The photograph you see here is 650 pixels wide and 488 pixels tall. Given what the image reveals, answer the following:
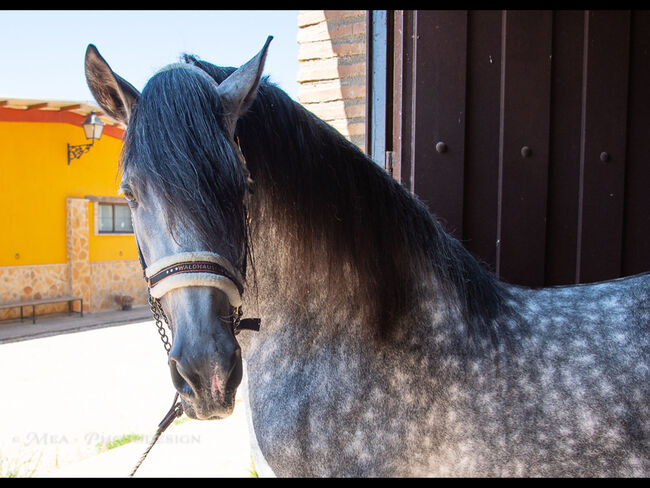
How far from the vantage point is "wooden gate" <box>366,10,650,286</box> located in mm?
2092

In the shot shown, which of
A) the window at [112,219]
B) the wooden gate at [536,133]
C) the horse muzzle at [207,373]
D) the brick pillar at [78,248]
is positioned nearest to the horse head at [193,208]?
the horse muzzle at [207,373]

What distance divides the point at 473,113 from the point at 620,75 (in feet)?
2.43

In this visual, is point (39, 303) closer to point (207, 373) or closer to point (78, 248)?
point (78, 248)

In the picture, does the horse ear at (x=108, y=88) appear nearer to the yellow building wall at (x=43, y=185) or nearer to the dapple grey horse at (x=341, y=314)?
the dapple grey horse at (x=341, y=314)

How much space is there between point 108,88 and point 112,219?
1133 cm

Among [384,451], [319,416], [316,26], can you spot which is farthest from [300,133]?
[316,26]

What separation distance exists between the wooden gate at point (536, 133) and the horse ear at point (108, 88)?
1.33 metres

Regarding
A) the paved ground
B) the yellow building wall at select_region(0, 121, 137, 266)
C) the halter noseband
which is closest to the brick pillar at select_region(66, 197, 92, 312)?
the yellow building wall at select_region(0, 121, 137, 266)

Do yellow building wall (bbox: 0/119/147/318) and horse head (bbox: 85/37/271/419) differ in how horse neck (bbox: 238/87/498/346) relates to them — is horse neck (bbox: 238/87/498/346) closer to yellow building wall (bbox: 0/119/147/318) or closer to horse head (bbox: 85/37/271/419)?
horse head (bbox: 85/37/271/419)

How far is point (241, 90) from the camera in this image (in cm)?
109

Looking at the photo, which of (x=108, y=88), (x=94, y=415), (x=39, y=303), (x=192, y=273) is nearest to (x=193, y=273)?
(x=192, y=273)

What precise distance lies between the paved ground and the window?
3.68m

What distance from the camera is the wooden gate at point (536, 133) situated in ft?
6.86

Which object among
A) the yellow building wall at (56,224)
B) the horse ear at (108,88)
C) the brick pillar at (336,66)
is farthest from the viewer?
the yellow building wall at (56,224)
